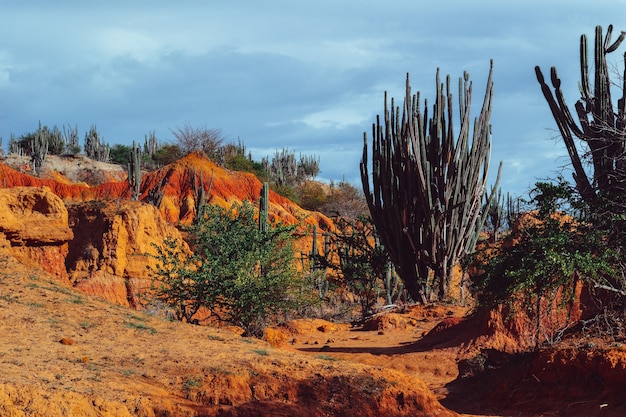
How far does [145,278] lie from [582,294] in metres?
12.1

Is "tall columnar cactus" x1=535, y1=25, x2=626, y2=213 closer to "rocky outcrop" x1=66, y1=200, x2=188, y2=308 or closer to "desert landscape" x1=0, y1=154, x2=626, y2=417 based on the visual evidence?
"desert landscape" x1=0, y1=154, x2=626, y2=417

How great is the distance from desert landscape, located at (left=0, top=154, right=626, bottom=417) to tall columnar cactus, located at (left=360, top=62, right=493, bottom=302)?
9.96 ft

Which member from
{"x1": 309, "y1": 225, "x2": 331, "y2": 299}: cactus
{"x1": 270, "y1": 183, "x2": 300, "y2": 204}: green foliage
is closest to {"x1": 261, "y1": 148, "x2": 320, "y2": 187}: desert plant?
{"x1": 270, "y1": 183, "x2": 300, "y2": 204}: green foliage

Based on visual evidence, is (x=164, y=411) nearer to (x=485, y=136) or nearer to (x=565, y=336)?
(x=565, y=336)

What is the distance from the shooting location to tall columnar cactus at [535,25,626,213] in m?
12.4

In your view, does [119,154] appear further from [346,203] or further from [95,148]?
[346,203]

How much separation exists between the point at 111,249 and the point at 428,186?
8.86m

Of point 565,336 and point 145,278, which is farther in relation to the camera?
point 145,278

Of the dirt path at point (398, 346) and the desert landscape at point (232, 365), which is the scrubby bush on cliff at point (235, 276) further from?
the dirt path at point (398, 346)

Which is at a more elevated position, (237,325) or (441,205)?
(441,205)

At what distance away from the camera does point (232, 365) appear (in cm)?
918

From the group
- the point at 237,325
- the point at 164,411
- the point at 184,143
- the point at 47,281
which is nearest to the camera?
the point at 164,411

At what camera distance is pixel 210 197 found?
139 feet

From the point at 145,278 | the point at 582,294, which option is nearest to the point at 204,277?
the point at 145,278
